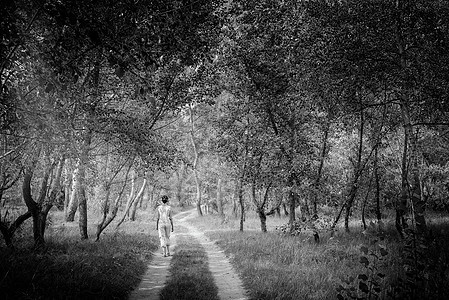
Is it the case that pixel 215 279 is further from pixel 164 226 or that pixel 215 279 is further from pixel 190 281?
pixel 164 226

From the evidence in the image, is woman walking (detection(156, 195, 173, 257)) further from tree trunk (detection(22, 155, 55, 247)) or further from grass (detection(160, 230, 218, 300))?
tree trunk (detection(22, 155, 55, 247))

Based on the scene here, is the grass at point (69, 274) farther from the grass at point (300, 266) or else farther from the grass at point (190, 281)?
the grass at point (300, 266)

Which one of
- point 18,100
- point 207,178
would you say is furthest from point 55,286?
point 207,178

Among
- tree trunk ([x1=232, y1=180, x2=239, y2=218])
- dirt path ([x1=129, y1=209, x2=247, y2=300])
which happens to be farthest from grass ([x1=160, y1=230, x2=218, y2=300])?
tree trunk ([x1=232, y1=180, x2=239, y2=218])

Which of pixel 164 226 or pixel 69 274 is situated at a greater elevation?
pixel 164 226

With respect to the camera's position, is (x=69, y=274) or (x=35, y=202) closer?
(x=69, y=274)

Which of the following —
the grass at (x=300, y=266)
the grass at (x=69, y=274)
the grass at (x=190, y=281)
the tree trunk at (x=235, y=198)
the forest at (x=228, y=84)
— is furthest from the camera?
the tree trunk at (x=235, y=198)

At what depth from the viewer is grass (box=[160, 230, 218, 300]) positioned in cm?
716

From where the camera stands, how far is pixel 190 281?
8320 mm

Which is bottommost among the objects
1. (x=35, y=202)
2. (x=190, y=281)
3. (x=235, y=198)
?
(x=190, y=281)

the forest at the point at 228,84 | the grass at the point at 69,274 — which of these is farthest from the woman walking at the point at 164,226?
the forest at the point at 228,84

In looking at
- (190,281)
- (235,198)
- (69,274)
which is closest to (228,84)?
(190,281)

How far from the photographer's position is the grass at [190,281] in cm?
716

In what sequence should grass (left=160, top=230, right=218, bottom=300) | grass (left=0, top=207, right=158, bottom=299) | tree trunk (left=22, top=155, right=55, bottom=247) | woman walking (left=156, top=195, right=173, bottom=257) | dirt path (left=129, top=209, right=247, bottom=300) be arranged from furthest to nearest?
woman walking (left=156, top=195, right=173, bottom=257)
tree trunk (left=22, top=155, right=55, bottom=247)
dirt path (left=129, top=209, right=247, bottom=300)
grass (left=160, top=230, right=218, bottom=300)
grass (left=0, top=207, right=158, bottom=299)
